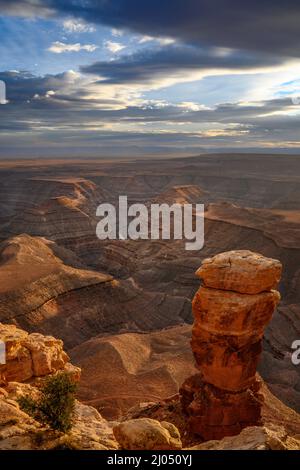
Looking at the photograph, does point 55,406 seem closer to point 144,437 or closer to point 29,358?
point 144,437

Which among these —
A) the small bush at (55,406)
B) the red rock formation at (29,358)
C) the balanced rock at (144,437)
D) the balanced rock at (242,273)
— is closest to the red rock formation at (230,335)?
the balanced rock at (242,273)

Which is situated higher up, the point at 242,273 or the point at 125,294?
the point at 242,273

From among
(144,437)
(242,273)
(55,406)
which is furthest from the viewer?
(242,273)

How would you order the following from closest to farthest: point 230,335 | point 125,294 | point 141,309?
point 230,335
point 141,309
point 125,294

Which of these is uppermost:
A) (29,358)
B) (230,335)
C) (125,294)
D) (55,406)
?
(230,335)

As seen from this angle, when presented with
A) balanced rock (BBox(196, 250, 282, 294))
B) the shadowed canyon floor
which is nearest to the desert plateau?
balanced rock (BBox(196, 250, 282, 294))

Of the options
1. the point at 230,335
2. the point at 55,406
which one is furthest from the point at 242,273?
the point at 55,406
